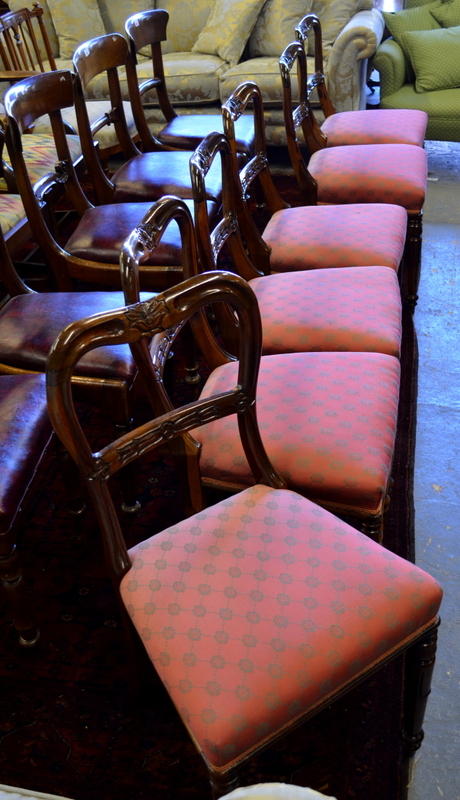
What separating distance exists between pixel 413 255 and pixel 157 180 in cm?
82

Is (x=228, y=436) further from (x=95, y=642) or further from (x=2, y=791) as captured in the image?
(x=2, y=791)

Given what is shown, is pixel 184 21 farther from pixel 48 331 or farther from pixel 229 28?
pixel 48 331

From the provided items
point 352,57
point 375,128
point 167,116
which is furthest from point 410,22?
point 167,116

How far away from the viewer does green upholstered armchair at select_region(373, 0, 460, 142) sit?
3049mm

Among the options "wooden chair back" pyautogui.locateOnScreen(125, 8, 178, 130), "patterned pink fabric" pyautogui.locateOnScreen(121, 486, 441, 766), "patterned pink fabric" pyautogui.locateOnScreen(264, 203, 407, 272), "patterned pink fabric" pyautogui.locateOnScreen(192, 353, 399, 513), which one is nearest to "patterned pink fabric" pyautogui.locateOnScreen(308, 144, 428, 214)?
"patterned pink fabric" pyautogui.locateOnScreen(264, 203, 407, 272)

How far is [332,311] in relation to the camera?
1501 millimetres

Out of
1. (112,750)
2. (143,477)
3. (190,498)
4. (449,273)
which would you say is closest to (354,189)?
(449,273)

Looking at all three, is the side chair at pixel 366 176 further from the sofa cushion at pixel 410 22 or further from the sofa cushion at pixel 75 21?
the sofa cushion at pixel 75 21

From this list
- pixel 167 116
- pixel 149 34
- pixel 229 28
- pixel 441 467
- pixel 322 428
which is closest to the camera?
pixel 322 428

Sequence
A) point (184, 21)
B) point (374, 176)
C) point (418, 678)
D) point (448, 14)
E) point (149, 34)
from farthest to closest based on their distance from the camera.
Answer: point (184, 21), point (448, 14), point (149, 34), point (374, 176), point (418, 678)

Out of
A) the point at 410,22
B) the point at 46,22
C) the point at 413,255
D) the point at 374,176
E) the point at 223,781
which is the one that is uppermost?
the point at 46,22

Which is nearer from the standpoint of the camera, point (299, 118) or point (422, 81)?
point (299, 118)

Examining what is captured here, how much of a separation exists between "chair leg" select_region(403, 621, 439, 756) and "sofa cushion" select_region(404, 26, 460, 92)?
2808 mm

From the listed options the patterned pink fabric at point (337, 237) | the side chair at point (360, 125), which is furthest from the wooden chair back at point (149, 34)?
the patterned pink fabric at point (337, 237)
